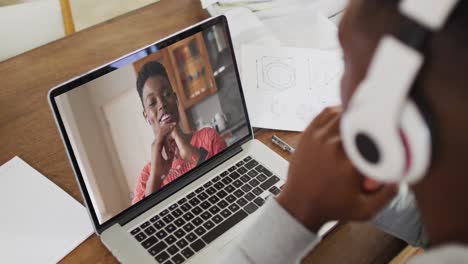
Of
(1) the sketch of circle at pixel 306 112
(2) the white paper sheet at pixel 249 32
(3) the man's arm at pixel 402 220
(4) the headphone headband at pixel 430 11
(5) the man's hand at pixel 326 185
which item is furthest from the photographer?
(2) the white paper sheet at pixel 249 32

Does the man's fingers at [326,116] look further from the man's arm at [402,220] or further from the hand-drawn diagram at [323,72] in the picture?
the hand-drawn diagram at [323,72]

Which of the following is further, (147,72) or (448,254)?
(147,72)

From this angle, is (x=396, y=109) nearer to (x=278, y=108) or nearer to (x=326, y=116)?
(x=326, y=116)

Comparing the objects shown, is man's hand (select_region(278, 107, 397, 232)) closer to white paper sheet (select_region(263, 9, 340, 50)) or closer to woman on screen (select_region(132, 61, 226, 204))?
woman on screen (select_region(132, 61, 226, 204))

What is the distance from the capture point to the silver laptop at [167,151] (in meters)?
0.76

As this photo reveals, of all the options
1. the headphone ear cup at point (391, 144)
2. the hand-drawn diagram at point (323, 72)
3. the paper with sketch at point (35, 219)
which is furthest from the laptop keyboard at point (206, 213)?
the headphone ear cup at point (391, 144)

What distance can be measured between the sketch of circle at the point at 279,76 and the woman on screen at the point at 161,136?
21 cm

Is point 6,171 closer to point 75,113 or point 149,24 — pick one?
point 75,113

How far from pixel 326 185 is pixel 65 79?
2.32 feet

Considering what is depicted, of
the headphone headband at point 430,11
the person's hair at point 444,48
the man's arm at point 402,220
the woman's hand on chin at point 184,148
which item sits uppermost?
the headphone headband at point 430,11

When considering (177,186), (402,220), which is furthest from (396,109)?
(177,186)

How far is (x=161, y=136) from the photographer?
2.67 ft

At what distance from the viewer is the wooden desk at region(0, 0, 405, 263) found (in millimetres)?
774

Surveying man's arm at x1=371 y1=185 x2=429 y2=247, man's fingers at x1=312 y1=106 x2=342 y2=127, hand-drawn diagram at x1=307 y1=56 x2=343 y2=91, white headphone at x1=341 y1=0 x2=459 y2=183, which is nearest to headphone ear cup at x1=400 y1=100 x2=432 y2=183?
white headphone at x1=341 y1=0 x2=459 y2=183
